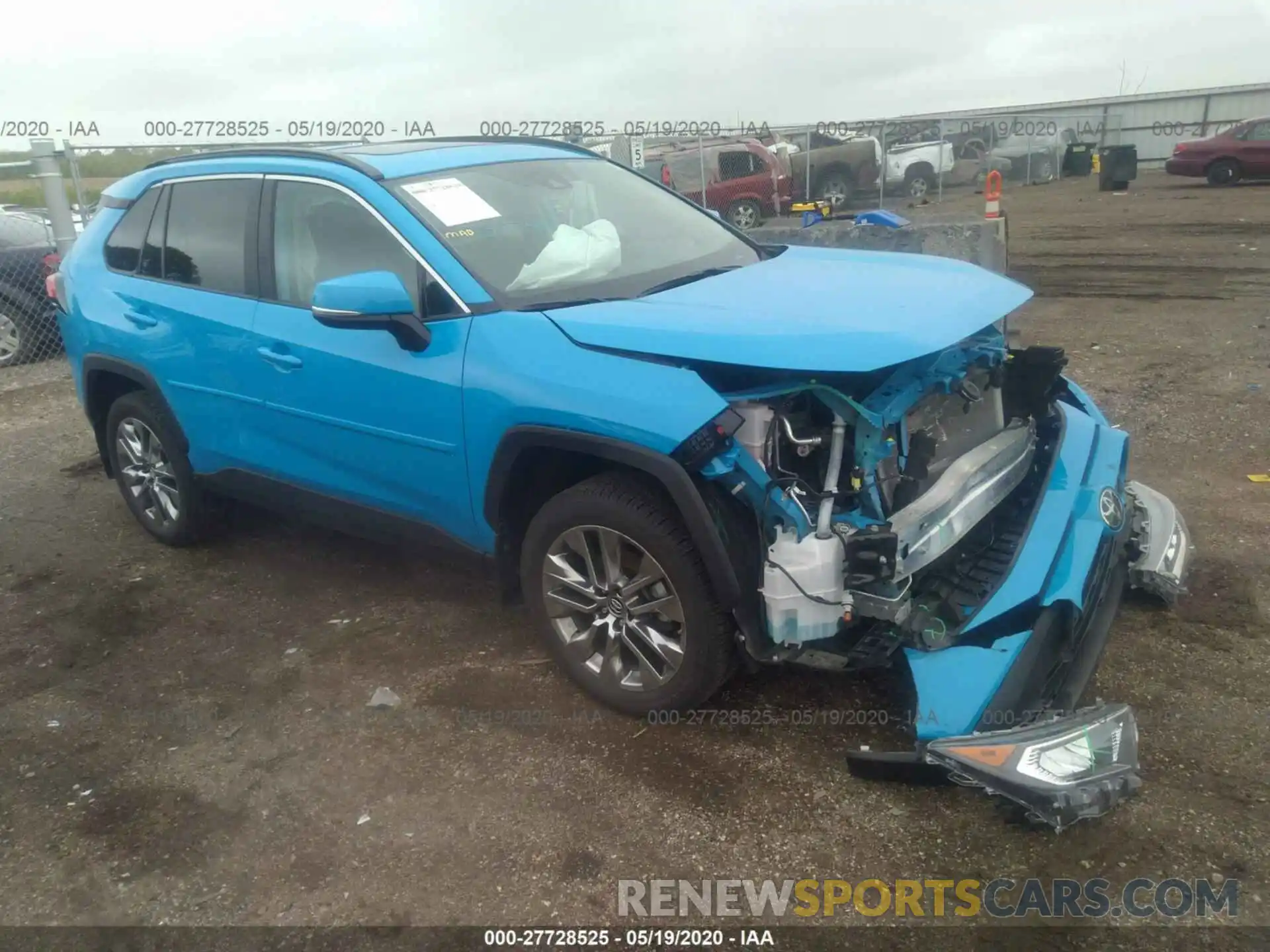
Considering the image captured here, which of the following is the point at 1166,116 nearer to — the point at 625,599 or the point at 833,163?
the point at 833,163

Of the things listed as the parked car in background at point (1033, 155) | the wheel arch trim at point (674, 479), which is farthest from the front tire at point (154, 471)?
the parked car in background at point (1033, 155)

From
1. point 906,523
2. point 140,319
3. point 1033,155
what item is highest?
point 140,319

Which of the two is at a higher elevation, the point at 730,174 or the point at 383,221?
the point at 383,221

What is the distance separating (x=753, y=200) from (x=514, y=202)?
14683 mm

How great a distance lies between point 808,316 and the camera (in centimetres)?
297

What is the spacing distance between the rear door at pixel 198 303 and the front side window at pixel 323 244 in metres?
0.17

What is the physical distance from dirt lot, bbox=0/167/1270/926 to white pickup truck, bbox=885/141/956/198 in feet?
60.9

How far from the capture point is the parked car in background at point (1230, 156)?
21844 mm

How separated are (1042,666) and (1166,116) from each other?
1315 inches

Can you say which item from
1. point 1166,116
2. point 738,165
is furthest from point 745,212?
point 1166,116

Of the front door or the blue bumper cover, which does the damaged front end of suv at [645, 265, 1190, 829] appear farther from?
the front door

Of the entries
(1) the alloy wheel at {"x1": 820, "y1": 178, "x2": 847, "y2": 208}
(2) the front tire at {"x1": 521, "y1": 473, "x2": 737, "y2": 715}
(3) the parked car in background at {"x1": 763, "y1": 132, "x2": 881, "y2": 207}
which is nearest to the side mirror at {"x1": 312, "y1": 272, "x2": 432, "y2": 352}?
(2) the front tire at {"x1": 521, "y1": 473, "x2": 737, "y2": 715}

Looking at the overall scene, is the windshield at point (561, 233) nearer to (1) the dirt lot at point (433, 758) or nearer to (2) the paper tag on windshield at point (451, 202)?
(2) the paper tag on windshield at point (451, 202)

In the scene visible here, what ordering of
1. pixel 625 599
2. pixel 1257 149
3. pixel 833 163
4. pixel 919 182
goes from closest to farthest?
1. pixel 625 599
2. pixel 833 163
3. pixel 1257 149
4. pixel 919 182
